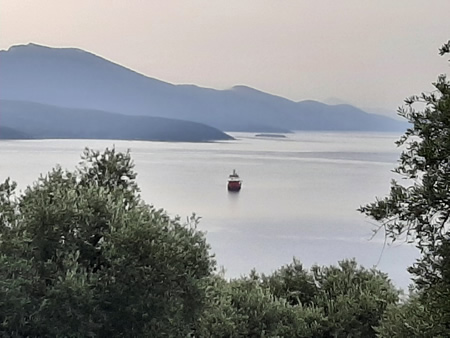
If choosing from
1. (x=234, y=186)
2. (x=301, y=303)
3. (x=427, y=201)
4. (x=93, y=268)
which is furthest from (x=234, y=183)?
(x=427, y=201)

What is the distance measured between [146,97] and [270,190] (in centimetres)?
153

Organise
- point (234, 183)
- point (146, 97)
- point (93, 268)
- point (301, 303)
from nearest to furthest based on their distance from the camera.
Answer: point (93, 268) < point (301, 303) < point (234, 183) < point (146, 97)

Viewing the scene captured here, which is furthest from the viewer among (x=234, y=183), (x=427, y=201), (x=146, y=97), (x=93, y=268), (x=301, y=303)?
(x=146, y=97)

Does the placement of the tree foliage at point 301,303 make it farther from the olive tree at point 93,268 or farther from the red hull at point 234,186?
the red hull at point 234,186

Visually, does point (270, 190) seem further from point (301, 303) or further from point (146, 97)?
point (146, 97)

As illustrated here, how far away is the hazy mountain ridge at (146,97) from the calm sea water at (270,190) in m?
0.25

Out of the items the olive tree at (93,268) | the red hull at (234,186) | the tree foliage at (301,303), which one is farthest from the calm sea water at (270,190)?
the olive tree at (93,268)

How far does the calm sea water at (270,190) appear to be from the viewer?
477 cm

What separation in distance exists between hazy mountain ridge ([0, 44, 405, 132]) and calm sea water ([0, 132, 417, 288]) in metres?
0.25

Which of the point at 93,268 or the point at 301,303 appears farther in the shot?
the point at 301,303

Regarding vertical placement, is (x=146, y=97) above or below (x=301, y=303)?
above

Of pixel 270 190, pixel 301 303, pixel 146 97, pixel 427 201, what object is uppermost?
pixel 146 97

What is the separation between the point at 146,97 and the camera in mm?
5703

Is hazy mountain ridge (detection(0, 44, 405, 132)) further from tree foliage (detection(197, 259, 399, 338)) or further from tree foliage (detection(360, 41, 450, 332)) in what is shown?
tree foliage (detection(360, 41, 450, 332))
